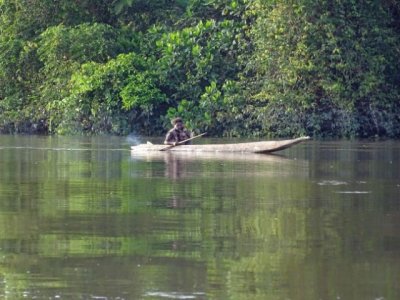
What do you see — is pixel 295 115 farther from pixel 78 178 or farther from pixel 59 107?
pixel 78 178

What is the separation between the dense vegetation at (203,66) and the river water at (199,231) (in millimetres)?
15272

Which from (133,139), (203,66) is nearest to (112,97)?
(203,66)

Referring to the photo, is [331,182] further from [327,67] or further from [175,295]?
[327,67]

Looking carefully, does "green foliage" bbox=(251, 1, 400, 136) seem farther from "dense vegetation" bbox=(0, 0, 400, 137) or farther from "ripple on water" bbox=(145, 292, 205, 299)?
"ripple on water" bbox=(145, 292, 205, 299)

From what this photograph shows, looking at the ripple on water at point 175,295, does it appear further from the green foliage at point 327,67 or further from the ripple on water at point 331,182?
the green foliage at point 327,67

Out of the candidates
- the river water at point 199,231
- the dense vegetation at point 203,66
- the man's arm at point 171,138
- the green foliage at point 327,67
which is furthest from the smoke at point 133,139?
the river water at point 199,231

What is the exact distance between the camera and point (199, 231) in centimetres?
1359

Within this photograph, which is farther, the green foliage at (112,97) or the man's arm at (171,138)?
the green foliage at (112,97)

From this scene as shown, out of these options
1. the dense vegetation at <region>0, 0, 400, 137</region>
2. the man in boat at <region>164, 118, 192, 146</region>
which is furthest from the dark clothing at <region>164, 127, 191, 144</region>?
the dense vegetation at <region>0, 0, 400, 137</region>

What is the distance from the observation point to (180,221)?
14.5 metres

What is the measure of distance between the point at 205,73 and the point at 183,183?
2221 cm

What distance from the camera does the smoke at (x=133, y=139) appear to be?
36966 millimetres

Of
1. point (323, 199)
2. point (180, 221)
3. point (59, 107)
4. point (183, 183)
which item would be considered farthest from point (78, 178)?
point (59, 107)

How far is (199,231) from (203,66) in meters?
28.6
